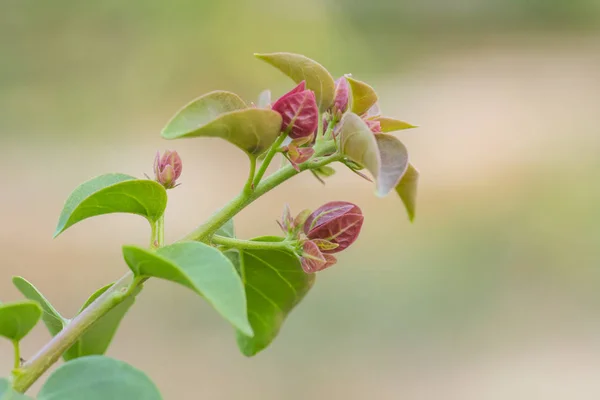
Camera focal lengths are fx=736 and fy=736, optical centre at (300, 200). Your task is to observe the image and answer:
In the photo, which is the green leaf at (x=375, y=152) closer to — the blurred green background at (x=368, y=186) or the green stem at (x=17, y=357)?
the green stem at (x=17, y=357)

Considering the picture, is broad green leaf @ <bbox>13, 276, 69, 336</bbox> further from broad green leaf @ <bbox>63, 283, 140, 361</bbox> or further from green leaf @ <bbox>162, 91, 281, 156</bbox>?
green leaf @ <bbox>162, 91, 281, 156</bbox>

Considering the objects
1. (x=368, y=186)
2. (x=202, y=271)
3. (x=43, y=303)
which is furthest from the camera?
(x=368, y=186)

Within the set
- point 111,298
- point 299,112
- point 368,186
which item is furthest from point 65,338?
point 368,186

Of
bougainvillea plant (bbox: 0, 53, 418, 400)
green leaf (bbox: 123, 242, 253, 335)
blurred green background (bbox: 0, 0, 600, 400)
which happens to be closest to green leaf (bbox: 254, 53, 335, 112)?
bougainvillea plant (bbox: 0, 53, 418, 400)

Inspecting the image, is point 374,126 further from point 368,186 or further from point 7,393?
point 368,186

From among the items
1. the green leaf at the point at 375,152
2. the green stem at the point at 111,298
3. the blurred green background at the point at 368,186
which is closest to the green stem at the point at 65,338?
the green stem at the point at 111,298

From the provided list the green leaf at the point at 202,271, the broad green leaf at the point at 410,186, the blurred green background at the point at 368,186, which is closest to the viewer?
the green leaf at the point at 202,271

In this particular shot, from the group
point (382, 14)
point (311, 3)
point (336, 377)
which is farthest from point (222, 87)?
point (336, 377)

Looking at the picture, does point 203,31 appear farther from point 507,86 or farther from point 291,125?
point 291,125
